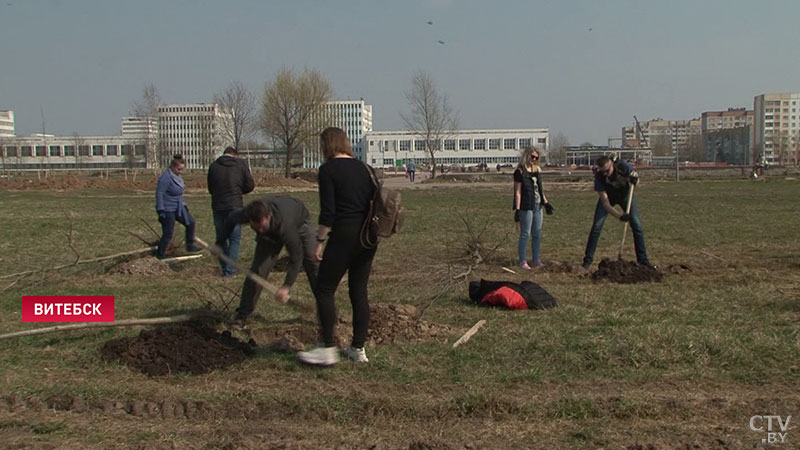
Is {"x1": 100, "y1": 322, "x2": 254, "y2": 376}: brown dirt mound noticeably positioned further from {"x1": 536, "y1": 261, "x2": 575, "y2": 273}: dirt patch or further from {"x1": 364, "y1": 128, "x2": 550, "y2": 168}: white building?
{"x1": 364, "y1": 128, "x2": 550, "y2": 168}: white building

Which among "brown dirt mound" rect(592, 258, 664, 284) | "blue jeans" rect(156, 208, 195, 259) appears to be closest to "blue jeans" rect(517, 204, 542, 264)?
"brown dirt mound" rect(592, 258, 664, 284)

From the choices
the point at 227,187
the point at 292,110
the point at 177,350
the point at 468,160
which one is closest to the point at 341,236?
Result: the point at 177,350

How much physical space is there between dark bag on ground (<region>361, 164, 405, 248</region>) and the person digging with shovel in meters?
5.16

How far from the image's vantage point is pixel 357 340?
5328 mm

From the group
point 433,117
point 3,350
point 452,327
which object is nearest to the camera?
point 3,350

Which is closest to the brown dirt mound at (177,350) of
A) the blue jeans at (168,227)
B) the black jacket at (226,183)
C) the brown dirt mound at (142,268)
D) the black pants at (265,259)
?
the black pants at (265,259)

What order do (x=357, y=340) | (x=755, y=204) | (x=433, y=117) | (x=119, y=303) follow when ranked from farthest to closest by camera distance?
(x=433, y=117), (x=755, y=204), (x=119, y=303), (x=357, y=340)

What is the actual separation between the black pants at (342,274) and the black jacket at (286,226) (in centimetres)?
61

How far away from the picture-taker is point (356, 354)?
17.4ft

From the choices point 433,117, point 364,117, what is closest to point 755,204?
point 433,117

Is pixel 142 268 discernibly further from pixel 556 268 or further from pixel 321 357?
pixel 556 268

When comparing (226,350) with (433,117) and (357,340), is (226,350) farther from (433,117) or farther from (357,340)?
(433,117)

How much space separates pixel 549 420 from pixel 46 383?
3492 millimetres

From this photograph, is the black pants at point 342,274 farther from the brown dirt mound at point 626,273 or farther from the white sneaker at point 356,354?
the brown dirt mound at point 626,273
